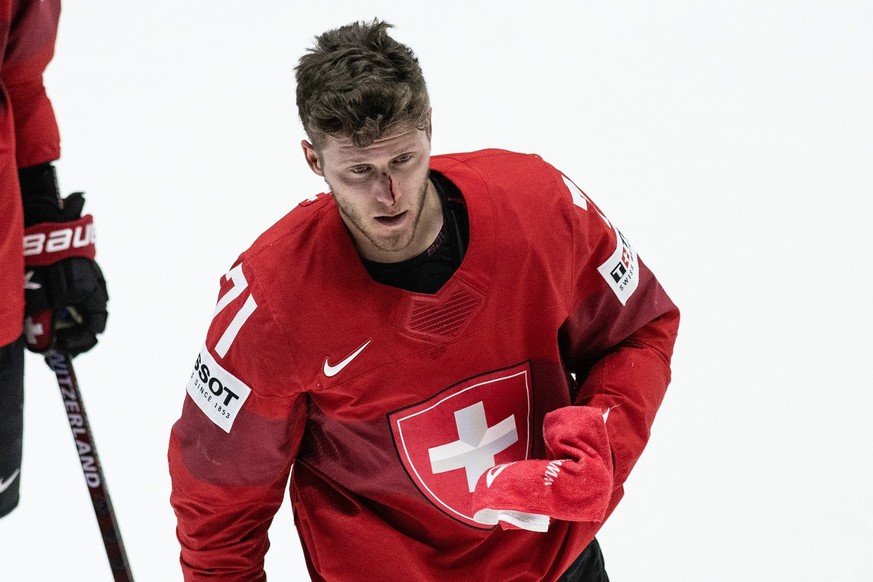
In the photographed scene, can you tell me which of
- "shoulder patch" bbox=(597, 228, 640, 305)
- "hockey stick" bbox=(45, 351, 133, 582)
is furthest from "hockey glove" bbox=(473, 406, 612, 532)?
"hockey stick" bbox=(45, 351, 133, 582)

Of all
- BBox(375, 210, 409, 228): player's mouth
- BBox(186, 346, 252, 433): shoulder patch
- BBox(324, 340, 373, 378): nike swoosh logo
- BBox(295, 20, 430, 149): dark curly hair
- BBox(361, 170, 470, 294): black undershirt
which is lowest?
BBox(186, 346, 252, 433): shoulder patch

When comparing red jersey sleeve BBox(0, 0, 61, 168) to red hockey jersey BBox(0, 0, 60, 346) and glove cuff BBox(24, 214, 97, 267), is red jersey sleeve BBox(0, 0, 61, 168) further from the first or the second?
glove cuff BBox(24, 214, 97, 267)

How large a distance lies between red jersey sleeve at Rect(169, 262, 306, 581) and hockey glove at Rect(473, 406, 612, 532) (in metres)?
0.29

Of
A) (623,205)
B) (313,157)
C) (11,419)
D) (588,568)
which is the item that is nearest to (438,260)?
(313,157)

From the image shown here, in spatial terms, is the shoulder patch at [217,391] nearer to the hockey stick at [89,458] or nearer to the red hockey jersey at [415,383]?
the red hockey jersey at [415,383]

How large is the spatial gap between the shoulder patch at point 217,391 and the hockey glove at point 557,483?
338 mm

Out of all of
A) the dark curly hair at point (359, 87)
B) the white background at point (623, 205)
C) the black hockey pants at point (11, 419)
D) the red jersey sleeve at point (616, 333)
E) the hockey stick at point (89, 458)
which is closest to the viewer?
the dark curly hair at point (359, 87)

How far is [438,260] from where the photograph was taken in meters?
1.58

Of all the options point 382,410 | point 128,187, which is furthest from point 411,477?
point 128,187

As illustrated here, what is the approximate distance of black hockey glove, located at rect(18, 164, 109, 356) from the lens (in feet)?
6.10

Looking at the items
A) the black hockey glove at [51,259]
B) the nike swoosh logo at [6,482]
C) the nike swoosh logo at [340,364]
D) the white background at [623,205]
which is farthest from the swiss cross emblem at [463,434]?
the white background at [623,205]

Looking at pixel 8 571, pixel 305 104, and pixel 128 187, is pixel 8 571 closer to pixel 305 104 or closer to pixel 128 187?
pixel 128 187

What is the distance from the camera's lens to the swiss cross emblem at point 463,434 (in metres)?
1.63

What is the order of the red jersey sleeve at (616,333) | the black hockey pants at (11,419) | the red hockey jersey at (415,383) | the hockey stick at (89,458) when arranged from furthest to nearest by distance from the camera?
the hockey stick at (89,458) < the black hockey pants at (11,419) < the red jersey sleeve at (616,333) < the red hockey jersey at (415,383)
